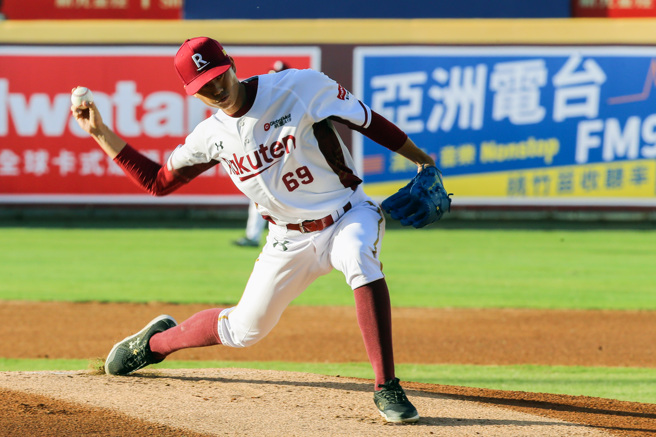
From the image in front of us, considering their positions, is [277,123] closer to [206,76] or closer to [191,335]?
[206,76]

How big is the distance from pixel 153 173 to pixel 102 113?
32.8 feet

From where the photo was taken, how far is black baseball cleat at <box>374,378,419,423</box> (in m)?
3.54

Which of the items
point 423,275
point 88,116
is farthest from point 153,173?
point 423,275

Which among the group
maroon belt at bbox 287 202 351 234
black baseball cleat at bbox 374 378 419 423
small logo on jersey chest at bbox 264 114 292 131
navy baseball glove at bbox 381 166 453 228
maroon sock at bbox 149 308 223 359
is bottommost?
black baseball cleat at bbox 374 378 419 423

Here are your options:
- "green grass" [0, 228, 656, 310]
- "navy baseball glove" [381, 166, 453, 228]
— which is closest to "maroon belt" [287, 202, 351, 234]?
"navy baseball glove" [381, 166, 453, 228]

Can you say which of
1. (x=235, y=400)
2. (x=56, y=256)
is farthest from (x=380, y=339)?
(x=56, y=256)

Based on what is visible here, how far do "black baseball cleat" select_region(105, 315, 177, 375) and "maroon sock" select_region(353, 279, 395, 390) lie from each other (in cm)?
120

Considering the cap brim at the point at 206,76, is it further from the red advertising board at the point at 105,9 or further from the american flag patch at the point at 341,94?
the red advertising board at the point at 105,9

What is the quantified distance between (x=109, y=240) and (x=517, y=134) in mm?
6390

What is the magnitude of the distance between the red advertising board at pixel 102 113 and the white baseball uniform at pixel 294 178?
973 centimetres

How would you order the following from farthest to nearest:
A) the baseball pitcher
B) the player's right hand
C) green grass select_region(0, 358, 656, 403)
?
green grass select_region(0, 358, 656, 403)
the player's right hand
the baseball pitcher

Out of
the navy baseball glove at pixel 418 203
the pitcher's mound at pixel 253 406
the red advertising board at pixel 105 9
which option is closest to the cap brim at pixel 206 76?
the navy baseball glove at pixel 418 203

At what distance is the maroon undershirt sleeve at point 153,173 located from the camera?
3990mm

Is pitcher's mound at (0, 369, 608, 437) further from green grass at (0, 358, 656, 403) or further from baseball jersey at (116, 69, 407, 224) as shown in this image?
green grass at (0, 358, 656, 403)
